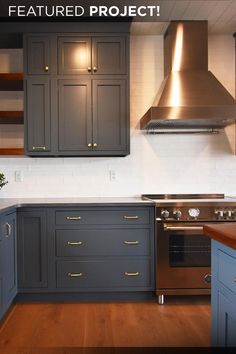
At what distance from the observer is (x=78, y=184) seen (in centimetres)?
346

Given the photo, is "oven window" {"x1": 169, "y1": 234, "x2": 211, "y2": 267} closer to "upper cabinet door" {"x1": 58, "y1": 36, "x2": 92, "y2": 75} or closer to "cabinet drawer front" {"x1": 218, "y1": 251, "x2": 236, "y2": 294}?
"cabinet drawer front" {"x1": 218, "y1": 251, "x2": 236, "y2": 294}

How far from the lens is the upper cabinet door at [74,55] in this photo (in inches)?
123

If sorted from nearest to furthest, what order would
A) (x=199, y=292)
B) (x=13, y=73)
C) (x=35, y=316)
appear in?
1. (x=35, y=316)
2. (x=199, y=292)
3. (x=13, y=73)

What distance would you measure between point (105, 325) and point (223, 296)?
4.49ft

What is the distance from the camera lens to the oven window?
2857mm

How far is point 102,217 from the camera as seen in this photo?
2.89 metres

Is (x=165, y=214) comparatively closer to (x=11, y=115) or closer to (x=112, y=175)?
(x=112, y=175)

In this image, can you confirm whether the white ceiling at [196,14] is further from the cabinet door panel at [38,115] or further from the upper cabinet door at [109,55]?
the cabinet door panel at [38,115]

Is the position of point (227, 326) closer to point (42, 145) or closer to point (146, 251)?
point (146, 251)

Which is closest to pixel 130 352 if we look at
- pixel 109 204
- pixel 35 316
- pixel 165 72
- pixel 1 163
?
pixel 35 316

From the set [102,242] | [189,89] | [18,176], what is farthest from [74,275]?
[189,89]

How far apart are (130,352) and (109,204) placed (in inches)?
A: 45.7

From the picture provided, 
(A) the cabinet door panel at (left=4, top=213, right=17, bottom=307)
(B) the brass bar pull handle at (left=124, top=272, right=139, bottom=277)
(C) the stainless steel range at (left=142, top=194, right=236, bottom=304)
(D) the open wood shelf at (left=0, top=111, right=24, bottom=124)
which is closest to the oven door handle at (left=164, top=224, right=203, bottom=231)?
(C) the stainless steel range at (left=142, top=194, right=236, bottom=304)

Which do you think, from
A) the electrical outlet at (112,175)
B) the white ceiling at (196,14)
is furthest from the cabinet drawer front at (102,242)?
the white ceiling at (196,14)
